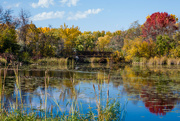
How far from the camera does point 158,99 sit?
6.73 m

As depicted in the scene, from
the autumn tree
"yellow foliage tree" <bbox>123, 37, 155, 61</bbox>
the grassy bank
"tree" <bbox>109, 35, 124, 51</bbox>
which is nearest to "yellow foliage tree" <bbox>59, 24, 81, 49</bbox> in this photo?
the autumn tree

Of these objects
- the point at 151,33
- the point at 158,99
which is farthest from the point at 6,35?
the point at 151,33

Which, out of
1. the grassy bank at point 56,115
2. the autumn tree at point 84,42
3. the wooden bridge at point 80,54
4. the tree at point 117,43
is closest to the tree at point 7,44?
the wooden bridge at point 80,54

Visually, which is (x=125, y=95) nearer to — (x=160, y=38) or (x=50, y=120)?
(x=50, y=120)

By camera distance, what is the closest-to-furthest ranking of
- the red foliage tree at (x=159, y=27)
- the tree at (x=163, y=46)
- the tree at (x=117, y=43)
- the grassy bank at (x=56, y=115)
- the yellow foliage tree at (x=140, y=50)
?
the grassy bank at (x=56, y=115) → the yellow foliage tree at (x=140, y=50) → the tree at (x=163, y=46) → the red foliage tree at (x=159, y=27) → the tree at (x=117, y=43)

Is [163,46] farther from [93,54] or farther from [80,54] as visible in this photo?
[80,54]

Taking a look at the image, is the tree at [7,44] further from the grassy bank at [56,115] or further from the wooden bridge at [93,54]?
the grassy bank at [56,115]

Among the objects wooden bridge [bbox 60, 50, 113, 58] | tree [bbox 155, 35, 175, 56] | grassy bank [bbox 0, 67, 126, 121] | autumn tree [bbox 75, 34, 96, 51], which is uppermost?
autumn tree [bbox 75, 34, 96, 51]

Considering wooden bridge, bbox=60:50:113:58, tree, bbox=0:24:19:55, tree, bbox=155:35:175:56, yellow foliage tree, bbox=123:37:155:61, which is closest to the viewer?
tree, bbox=0:24:19:55

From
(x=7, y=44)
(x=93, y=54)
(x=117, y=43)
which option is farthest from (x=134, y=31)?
(x=7, y=44)

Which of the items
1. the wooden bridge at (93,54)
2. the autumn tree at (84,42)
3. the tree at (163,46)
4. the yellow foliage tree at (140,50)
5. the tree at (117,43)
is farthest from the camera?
the autumn tree at (84,42)

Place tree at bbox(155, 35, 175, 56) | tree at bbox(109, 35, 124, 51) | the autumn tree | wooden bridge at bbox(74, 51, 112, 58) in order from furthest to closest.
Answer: the autumn tree < tree at bbox(109, 35, 124, 51) < wooden bridge at bbox(74, 51, 112, 58) < tree at bbox(155, 35, 175, 56)

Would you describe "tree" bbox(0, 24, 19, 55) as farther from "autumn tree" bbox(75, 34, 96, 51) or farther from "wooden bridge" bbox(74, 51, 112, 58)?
"autumn tree" bbox(75, 34, 96, 51)

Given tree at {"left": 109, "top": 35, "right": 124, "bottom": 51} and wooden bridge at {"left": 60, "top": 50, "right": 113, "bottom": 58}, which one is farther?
tree at {"left": 109, "top": 35, "right": 124, "bottom": 51}
